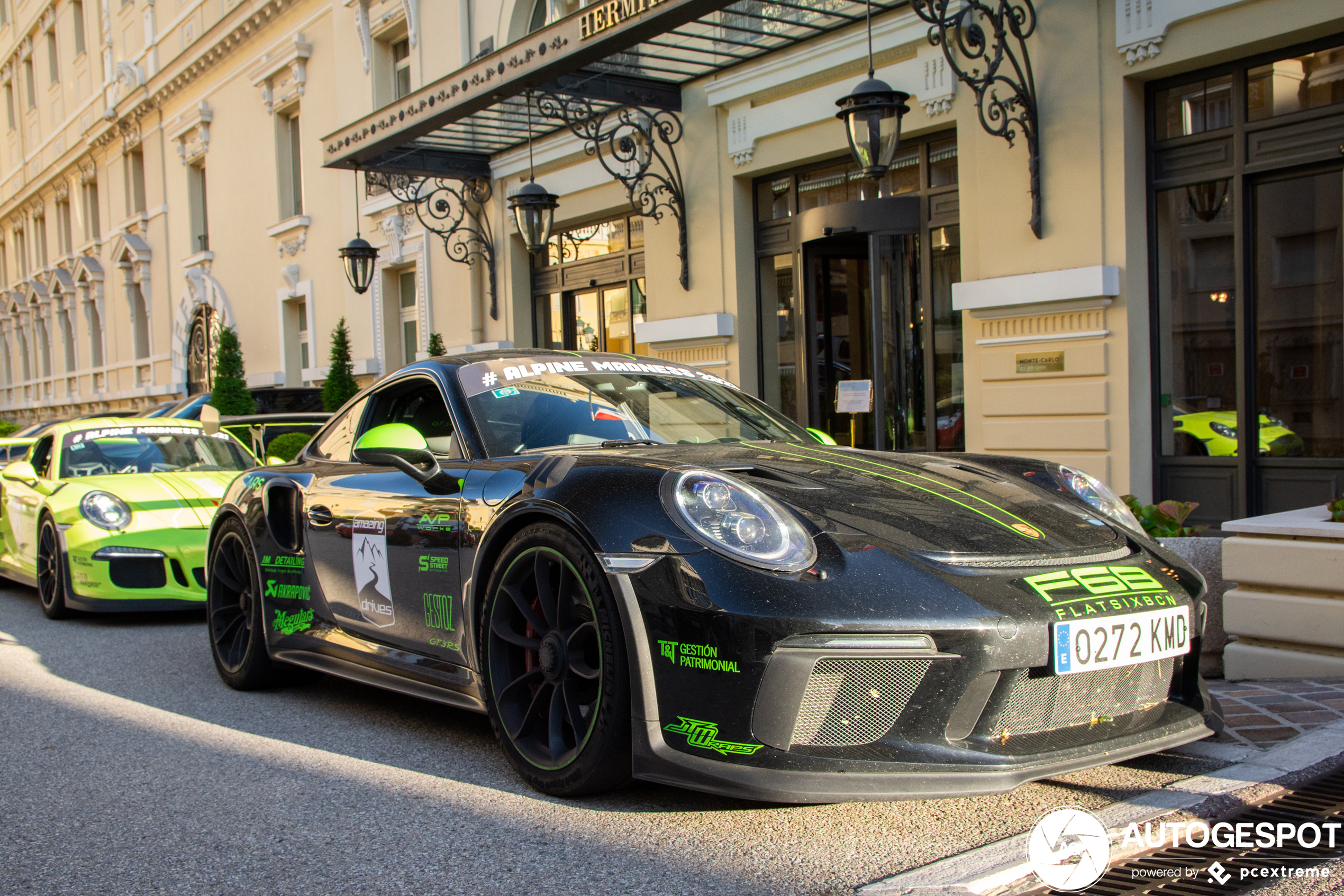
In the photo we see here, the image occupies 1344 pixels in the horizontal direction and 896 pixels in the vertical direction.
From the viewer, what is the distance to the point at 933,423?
33.6ft

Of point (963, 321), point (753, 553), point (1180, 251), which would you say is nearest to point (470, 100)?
point (963, 321)

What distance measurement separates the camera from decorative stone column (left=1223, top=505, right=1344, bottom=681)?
174 inches

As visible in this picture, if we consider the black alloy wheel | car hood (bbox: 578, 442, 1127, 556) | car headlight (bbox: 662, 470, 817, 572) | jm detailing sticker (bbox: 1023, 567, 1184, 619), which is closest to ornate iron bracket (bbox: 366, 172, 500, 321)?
the black alloy wheel

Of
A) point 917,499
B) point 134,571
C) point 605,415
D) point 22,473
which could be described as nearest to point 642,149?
point 22,473

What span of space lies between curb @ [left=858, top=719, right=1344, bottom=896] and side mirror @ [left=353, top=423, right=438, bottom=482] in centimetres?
203

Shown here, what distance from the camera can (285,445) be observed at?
13.0 m

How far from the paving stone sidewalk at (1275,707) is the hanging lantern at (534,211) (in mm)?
8728

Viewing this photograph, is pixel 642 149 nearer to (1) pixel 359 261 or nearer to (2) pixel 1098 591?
(1) pixel 359 261

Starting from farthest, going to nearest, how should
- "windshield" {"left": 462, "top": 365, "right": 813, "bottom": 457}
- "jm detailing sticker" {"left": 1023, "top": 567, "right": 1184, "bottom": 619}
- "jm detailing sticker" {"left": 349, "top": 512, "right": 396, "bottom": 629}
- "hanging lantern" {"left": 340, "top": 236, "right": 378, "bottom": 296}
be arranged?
"hanging lantern" {"left": 340, "top": 236, "right": 378, "bottom": 296}
"jm detailing sticker" {"left": 349, "top": 512, "right": 396, "bottom": 629}
"windshield" {"left": 462, "top": 365, "right": 813, "bottom": 457}
"jm detailing sticker" {"left": 1023, "top": 567, "right": 1184, "bottom": 619}

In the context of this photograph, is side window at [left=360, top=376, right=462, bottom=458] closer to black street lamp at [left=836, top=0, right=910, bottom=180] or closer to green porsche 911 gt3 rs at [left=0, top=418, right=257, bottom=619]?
green porsche 911 gt3 rs at [left=0, top=418, right=257, bottom=619]

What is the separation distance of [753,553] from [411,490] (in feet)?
5.17

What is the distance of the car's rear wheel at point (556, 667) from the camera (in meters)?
3.06

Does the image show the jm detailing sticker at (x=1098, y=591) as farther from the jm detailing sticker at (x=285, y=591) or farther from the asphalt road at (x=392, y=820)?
the jm detailing sticker at (x=285, y=591)

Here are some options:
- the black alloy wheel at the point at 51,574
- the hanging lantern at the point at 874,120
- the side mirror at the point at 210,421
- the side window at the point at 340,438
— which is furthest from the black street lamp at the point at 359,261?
the side window at the point at 340,438
